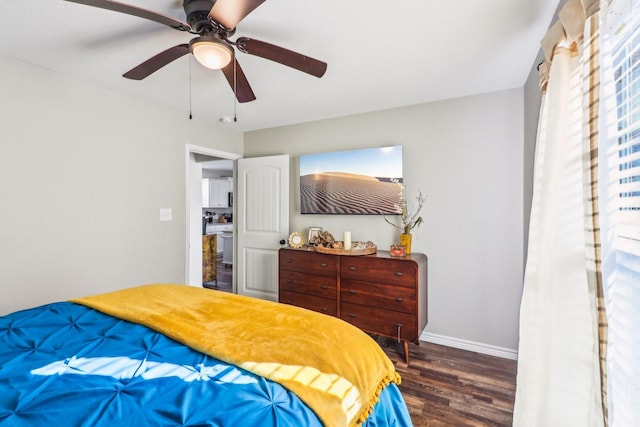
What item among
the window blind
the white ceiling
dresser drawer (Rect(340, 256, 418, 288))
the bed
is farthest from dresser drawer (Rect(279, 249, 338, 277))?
the window blind

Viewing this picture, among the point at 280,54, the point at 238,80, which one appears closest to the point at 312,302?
the point at 238,80

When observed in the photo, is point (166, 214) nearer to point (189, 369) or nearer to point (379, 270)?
point (379, 270)

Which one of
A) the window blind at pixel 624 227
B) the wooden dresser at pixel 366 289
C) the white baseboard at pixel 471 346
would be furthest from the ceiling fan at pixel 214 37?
the white baseboard at pixel 471 346

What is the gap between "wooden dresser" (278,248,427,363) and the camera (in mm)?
2488

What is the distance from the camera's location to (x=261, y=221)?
3.71 metres

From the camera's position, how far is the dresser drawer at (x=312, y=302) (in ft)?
9.27

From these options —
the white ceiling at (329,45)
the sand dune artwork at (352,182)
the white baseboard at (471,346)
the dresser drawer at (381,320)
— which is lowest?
the white baseboard at (471,346)

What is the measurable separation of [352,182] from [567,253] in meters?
2.12

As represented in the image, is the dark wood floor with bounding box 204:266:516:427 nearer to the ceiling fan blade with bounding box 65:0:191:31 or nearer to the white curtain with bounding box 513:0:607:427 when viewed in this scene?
the white curtain with bounding box 513:0:607:427

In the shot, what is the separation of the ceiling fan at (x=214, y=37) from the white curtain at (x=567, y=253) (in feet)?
3.78

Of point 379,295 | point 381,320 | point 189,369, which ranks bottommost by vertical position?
point 381,320

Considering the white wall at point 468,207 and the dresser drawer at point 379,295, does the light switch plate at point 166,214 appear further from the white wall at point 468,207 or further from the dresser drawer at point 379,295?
the white wall at point 468,207

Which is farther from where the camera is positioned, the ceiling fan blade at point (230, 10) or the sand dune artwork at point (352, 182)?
the sand dune artwork at point (352, 182)

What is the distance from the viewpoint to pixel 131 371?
3.34 feet
